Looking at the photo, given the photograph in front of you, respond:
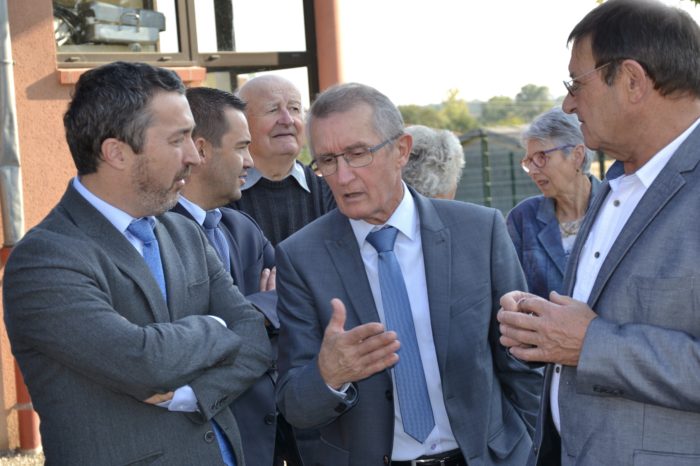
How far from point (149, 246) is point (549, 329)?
1420 millimetres

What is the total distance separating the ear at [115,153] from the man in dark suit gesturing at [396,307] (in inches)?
26.6

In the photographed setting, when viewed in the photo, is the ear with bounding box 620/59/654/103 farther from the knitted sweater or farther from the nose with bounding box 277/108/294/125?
the nose with bounding box 277/108/294/125

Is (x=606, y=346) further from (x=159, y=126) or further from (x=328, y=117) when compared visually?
(x=159, y=126)

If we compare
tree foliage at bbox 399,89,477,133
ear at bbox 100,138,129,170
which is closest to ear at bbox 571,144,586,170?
ear at bbox 100,138,129,170

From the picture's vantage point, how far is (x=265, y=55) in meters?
7.66

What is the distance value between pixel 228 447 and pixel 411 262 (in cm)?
94

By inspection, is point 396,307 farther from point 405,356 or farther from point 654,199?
point 654,199

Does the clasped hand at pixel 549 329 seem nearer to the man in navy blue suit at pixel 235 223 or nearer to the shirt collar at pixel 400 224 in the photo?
the shirt collar at pixel 400 224

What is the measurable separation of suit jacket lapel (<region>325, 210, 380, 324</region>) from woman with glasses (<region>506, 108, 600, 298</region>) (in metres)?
1.89

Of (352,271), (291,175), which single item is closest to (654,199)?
(352,271)

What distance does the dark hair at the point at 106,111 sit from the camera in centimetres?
298

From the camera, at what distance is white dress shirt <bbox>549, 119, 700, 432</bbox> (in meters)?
2.60

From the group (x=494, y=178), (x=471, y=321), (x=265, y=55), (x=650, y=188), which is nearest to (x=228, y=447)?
(x=471, y=321)

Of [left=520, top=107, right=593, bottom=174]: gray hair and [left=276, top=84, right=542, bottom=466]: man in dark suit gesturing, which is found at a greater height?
[left=520, top=107, right=593, bottom=174]: gray hair
